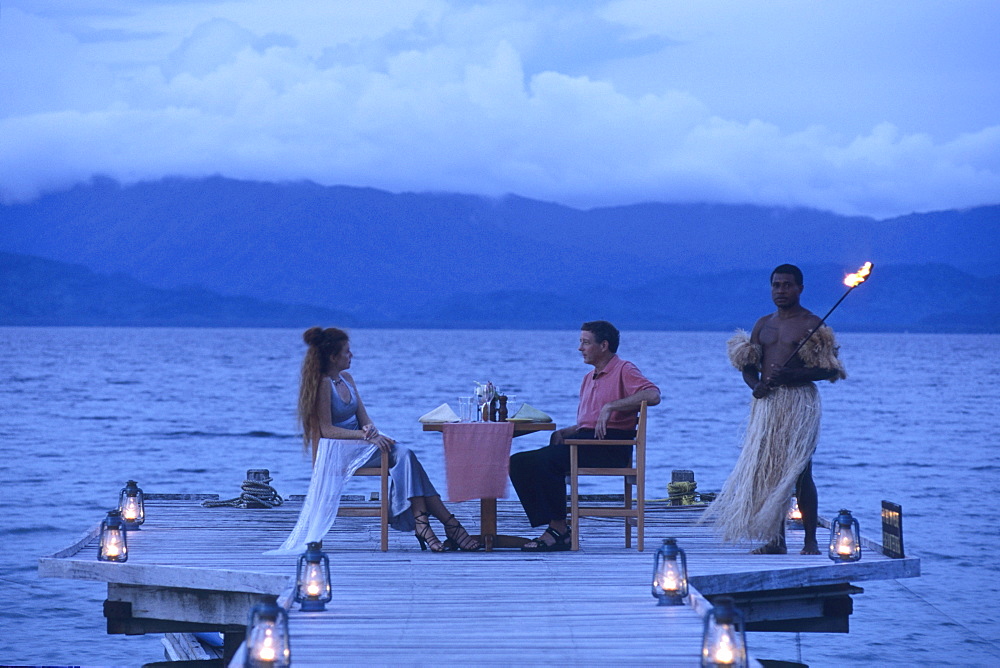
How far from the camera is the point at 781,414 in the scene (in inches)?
276

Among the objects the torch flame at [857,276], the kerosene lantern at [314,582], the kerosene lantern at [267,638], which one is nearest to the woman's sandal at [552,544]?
the kerosene lantern at [314,582]

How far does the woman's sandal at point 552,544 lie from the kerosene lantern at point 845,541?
1.43 metres

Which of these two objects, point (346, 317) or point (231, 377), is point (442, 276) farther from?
point (231, 377)

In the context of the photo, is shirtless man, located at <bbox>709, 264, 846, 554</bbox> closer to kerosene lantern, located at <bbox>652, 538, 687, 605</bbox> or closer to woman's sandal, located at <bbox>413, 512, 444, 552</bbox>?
kerosene lantern, located at <bbox>652, 538, 687, 605</bbox>

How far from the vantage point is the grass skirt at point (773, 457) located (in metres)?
6.93

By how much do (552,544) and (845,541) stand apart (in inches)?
62.2

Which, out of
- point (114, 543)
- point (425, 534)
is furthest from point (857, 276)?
point (114, 543)

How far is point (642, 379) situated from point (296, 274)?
617ft

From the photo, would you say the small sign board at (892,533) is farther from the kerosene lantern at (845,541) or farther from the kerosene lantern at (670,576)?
the kerosene lantern at (670,576)

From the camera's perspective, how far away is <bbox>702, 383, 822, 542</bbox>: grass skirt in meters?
6.93

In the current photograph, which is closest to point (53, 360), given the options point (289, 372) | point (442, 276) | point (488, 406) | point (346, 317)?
point (289, 372)

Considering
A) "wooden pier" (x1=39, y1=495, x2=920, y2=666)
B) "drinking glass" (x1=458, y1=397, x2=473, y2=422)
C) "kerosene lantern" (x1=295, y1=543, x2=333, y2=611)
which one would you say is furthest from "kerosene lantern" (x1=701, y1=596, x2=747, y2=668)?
"drinking glass" (x1=458, y1=397, x2=473, y2=422)

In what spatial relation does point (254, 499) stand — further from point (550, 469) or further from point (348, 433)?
point (550, 469)

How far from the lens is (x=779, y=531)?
6.98 metres
